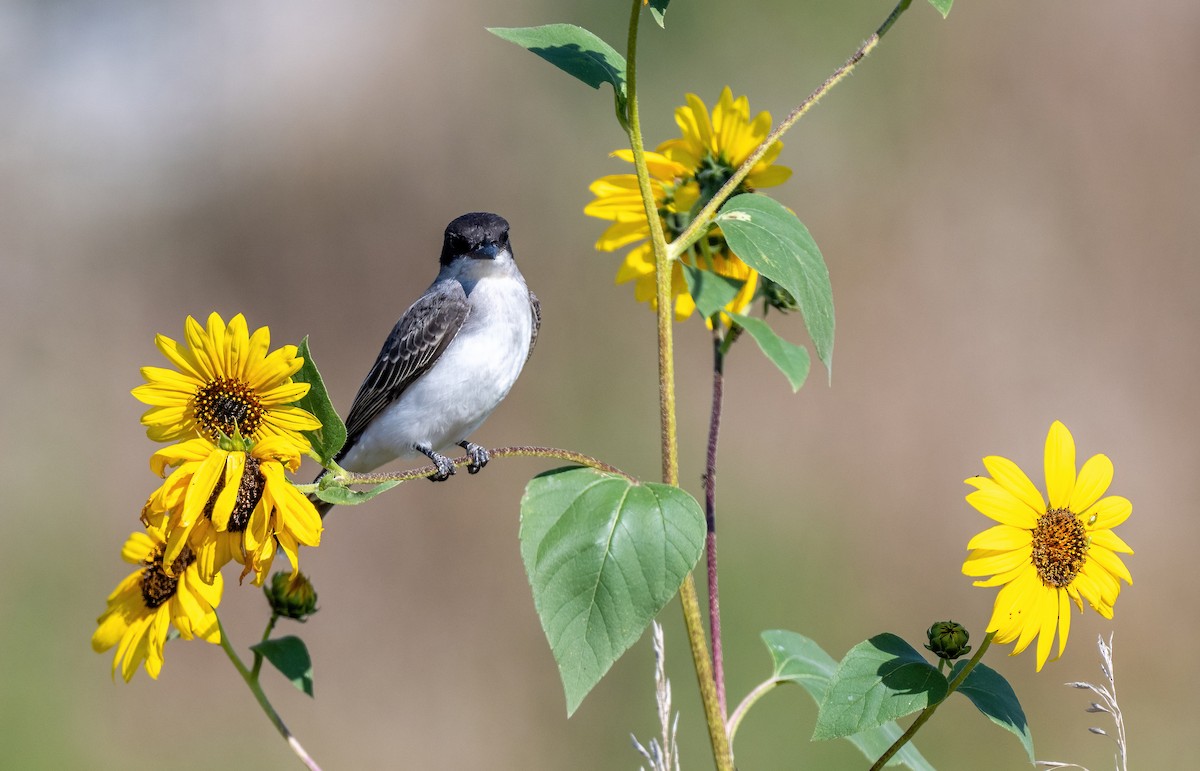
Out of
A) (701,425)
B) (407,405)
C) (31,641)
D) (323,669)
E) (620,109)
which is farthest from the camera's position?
(701,425)

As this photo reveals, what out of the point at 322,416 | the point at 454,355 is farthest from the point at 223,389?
the point at 454,355

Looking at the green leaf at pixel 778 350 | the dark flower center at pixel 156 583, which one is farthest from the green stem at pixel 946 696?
the dark flower center at pixel 156 583

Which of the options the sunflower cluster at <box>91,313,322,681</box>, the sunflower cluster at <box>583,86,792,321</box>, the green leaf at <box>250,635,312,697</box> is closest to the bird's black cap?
the sunflower cluster at <box>583,86,792,321</box>

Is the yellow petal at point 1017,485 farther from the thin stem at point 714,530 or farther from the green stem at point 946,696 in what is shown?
the thin stem at point 714,530

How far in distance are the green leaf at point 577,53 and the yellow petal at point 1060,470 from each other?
3.34 feet

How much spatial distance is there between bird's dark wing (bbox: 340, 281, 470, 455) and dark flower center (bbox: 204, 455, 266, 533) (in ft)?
6.37

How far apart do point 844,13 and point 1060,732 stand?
6143mm

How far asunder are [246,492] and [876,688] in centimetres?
117

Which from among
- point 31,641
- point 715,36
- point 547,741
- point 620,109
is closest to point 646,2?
point 620,109

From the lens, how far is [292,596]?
2.90m

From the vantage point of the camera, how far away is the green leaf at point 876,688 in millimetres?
1906

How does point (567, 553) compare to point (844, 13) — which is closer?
point (567, 553)

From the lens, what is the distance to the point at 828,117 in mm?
10023

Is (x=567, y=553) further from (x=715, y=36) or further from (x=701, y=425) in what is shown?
(x=715, y=36)
